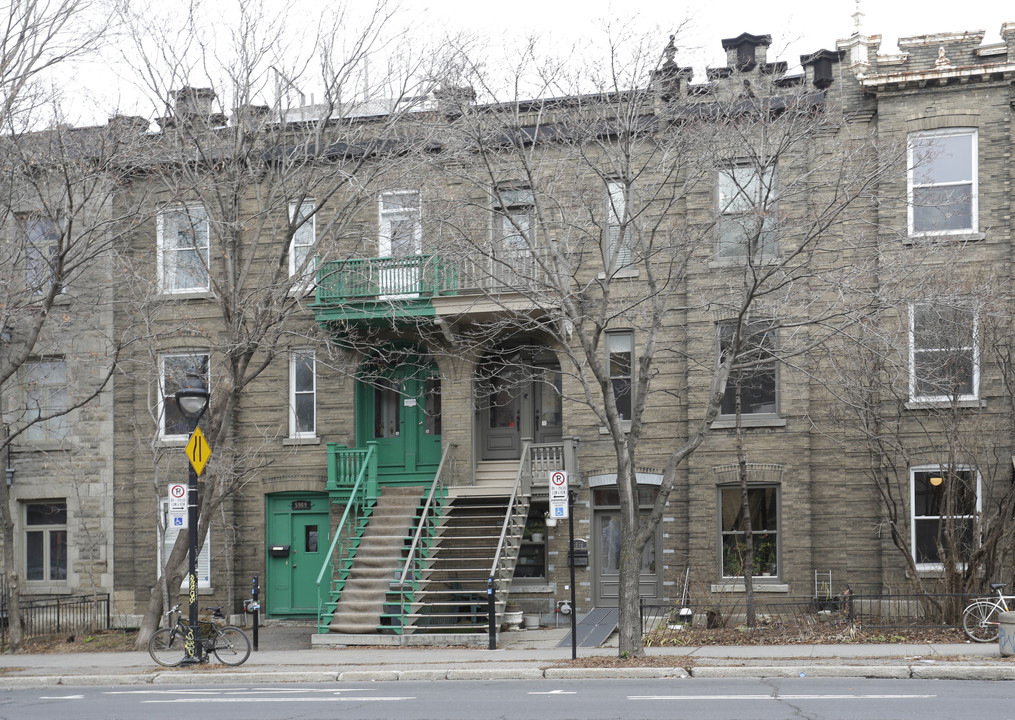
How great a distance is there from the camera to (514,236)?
63.2ft

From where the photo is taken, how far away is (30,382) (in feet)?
76.9

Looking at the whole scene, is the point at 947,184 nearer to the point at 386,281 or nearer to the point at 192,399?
the point at 386,281

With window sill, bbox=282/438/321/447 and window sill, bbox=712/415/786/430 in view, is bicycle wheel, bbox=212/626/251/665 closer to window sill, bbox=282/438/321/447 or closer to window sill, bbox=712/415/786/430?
window sill, bbox=282/438/321/447

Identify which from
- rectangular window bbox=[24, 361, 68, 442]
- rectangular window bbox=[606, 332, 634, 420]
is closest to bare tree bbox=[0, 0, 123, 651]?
rectangular window bbox=[24, 361, 68, 442]

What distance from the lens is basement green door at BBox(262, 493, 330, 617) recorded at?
2328 centimetres

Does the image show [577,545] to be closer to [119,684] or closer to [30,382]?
[119,684]

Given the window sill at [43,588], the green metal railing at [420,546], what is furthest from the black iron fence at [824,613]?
the window sill at [43,588]

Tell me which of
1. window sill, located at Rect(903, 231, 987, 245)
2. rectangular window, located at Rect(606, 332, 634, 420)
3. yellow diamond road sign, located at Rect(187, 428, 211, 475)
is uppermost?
window sill, located at Rect(903, 231, 987, 245)

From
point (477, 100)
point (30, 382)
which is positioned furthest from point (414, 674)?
point (30, 382)

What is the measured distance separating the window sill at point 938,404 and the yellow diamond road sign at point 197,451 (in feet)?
41.3

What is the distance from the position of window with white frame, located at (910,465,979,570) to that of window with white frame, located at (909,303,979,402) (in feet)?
4.70

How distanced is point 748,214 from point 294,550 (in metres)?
12.8

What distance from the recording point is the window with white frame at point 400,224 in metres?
19.2

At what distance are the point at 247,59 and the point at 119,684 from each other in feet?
34.6
